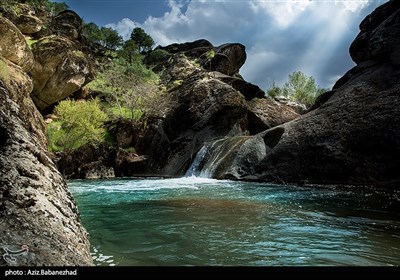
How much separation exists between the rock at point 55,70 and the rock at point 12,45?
1253cm

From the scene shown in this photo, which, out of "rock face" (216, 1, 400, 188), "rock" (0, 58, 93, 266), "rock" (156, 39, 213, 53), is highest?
"rock" (156, 39, 213, 53)

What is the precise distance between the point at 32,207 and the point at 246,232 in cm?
550

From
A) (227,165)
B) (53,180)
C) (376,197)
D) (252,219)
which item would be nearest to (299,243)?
(252,219)

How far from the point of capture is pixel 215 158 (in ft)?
97.6

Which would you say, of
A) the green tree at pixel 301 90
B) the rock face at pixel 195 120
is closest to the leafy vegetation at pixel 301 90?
the green tree at pixel 301 90

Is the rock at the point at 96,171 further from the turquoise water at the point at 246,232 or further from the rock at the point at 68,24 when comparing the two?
the rock at the point at 68,24

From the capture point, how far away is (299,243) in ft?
23.3

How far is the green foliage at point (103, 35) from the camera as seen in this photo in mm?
94688

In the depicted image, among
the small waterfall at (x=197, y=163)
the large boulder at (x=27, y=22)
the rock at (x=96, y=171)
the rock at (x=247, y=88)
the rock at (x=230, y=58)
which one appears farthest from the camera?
the rock at (x=230, y=58)

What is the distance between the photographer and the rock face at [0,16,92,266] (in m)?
3.44

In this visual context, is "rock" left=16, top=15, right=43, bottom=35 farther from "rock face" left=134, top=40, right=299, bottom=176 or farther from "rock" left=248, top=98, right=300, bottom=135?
"rock" left=248, top=98, right=300, bottom=135

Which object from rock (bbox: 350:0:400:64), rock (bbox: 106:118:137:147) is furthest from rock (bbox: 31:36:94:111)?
rock (bbox: 350:0:400:64)

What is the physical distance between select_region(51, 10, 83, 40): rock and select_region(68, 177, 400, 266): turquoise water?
60292 mm
